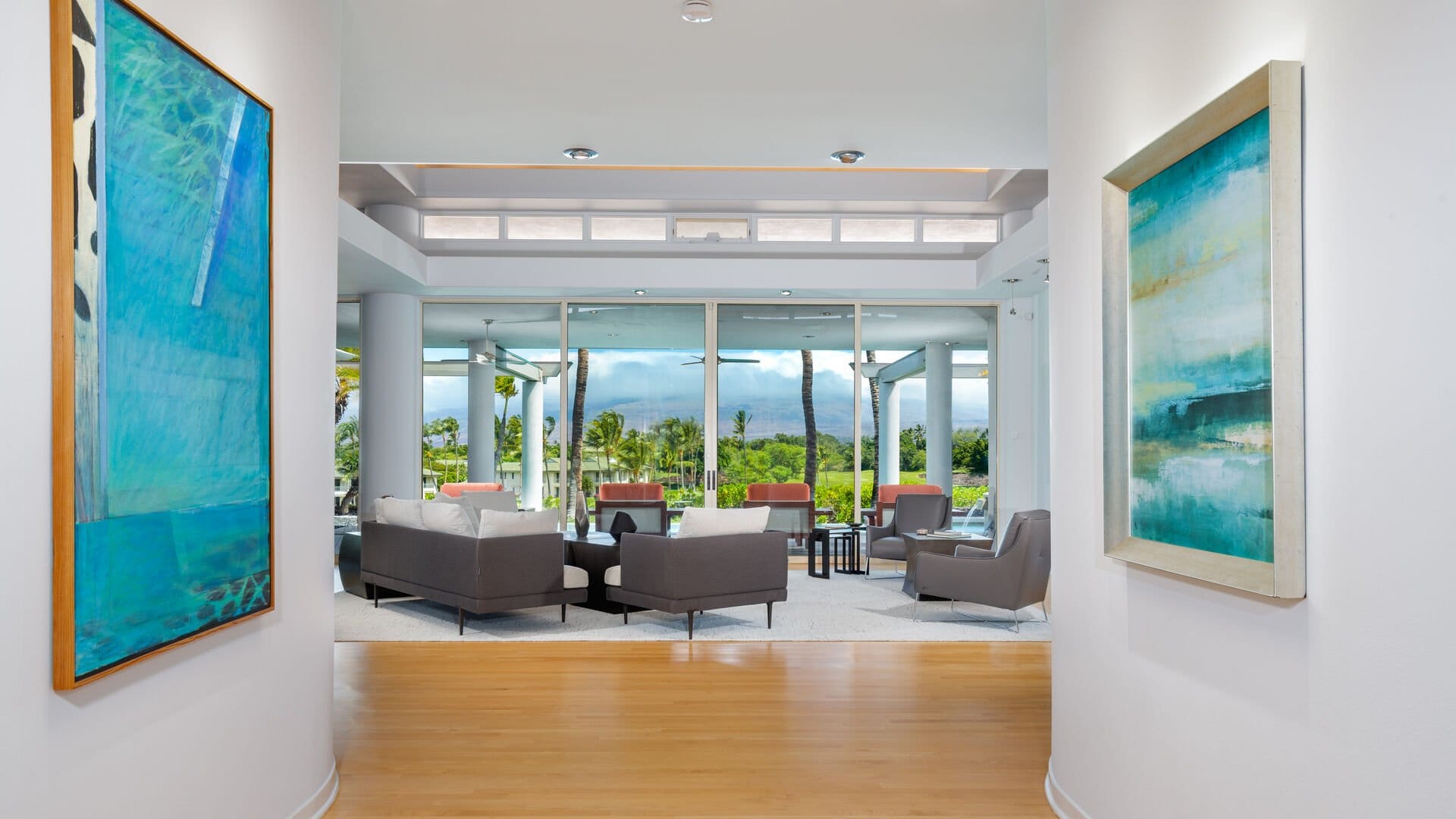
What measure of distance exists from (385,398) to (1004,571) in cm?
646

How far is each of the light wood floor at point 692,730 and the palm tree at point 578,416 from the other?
4.37 meters

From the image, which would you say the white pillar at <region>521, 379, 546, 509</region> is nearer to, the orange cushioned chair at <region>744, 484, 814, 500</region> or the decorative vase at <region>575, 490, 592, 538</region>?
the decorative vase at <region>575, 490, 592, 538</region>

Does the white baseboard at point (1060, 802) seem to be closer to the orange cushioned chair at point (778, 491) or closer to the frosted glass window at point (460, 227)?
the orange cushioned chair at point (778, 491)

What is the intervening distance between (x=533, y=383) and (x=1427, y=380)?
944 cm

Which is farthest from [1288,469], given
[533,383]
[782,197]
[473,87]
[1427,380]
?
[533,383]

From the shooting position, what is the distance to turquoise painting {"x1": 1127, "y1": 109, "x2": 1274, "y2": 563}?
6.95ft

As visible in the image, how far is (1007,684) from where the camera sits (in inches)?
201

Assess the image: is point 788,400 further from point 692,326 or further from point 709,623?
point 709,623

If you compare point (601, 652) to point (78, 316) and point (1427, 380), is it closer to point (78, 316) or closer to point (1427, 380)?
point (78, 316)

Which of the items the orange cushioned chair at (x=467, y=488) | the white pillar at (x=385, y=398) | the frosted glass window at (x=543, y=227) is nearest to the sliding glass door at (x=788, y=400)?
the frosted glass window at (x=543, y=227)

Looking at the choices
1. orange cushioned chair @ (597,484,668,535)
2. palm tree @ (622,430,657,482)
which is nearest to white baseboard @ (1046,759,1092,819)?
orange cushioned chair @ (597,484,668,535)

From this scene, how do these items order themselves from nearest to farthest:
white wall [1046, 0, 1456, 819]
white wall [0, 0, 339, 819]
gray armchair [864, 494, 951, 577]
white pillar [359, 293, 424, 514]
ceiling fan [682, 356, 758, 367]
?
white wall [1046, 0, 1456, 819], white wall [0, 0, 339, 819], gray armchair [864, 494, 951, 577], white pillar [359, 293, 424, 514], ceiling fan [682, 356, 758, 367]

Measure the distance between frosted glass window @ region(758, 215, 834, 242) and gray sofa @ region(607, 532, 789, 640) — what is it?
3945 mm

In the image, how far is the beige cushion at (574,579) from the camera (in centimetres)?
656
